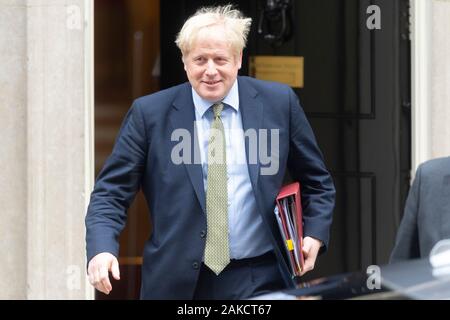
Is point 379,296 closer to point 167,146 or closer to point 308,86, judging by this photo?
point 167,146

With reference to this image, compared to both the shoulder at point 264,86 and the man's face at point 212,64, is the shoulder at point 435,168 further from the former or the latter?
the man's face at point 212,64

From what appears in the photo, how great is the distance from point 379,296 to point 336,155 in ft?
17.6

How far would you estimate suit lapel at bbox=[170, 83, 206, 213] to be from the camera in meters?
4.77

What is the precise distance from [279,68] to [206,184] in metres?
3.74

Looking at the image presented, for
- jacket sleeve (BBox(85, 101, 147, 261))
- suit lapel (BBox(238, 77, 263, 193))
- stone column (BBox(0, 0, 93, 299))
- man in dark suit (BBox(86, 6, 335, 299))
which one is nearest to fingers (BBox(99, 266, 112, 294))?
man in dark suit (BBox(86, 6, 335, 299))

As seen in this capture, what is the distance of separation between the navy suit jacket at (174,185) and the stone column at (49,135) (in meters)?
2.29

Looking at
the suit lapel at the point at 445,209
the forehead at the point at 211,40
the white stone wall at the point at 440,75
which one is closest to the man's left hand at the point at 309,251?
the suit lapel at the point at 445,209

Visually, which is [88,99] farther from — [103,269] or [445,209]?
[445,209]

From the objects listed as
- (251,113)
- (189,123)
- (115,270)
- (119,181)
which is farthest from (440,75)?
(115,270)

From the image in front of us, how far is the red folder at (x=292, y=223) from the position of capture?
15.6 feet

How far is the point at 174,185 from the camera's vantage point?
4789 mm

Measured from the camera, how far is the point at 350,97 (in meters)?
8.32
